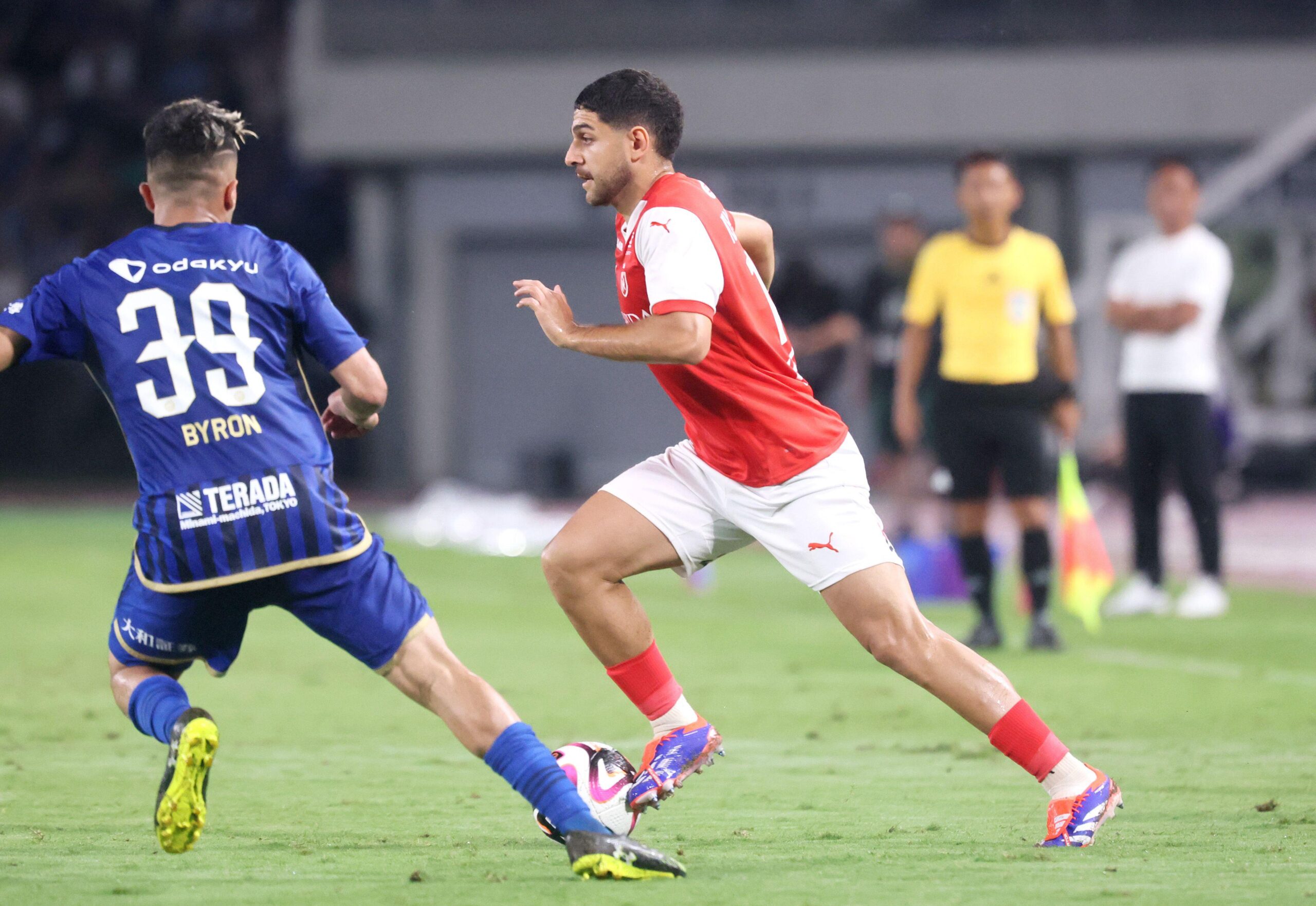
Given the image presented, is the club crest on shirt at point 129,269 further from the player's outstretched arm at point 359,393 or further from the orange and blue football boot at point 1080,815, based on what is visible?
the orange and blue football boot at point 1080,815

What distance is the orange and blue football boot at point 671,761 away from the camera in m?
4.98

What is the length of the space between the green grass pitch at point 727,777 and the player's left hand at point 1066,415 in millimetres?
1126

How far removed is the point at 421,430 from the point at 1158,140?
10812mm

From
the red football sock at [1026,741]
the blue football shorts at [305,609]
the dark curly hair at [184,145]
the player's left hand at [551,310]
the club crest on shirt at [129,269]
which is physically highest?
the dark curly hair at [184,145]

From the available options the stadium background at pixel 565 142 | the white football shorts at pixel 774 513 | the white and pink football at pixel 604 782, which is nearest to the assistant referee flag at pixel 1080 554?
the white football shorts at pixel 774 513

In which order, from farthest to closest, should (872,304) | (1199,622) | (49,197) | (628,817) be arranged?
(49,197)
(872,304)
(1199,622)
(628,817)

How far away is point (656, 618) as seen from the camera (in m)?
11.2

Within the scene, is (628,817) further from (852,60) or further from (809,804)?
(852,60)

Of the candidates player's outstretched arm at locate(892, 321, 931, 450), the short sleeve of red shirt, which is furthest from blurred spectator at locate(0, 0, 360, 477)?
the short sleeve of red shirt

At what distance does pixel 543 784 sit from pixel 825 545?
3.40ft

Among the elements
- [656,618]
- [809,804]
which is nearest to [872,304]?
[656,618]

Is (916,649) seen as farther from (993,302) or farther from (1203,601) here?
(1203,601)

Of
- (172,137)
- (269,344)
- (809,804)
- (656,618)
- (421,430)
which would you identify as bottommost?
(421,430)

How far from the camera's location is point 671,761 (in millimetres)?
5047
